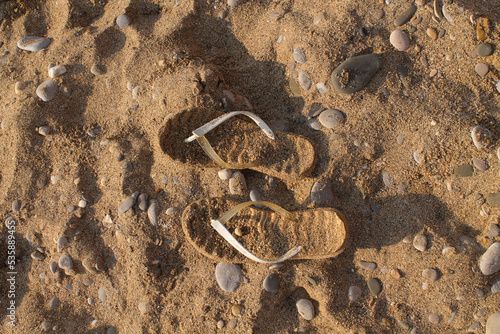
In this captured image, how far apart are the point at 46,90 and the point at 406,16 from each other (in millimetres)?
2720

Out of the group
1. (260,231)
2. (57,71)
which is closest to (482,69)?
(260,231)

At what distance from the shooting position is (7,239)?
2559mm

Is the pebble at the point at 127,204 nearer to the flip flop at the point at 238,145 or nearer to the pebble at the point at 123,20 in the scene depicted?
the flip flop at the point at 238,145

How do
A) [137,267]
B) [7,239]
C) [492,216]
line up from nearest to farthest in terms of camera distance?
[492,216] < [137,267] < [7,239]

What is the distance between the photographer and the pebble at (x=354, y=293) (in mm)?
2281

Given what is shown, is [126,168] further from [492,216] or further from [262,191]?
[492,216]

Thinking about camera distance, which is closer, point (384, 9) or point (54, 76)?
point (384, 9)

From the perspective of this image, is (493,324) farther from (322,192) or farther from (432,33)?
(432,33)

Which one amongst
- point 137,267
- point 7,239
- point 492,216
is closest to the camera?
point 492,216

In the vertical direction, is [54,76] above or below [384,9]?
below

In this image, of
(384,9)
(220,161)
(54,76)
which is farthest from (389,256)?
(54,76)

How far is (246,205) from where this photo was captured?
2258 millimetres

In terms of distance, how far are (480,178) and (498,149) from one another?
0.72ft

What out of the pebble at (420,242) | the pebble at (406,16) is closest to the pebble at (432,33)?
the pebble at (406,16)
